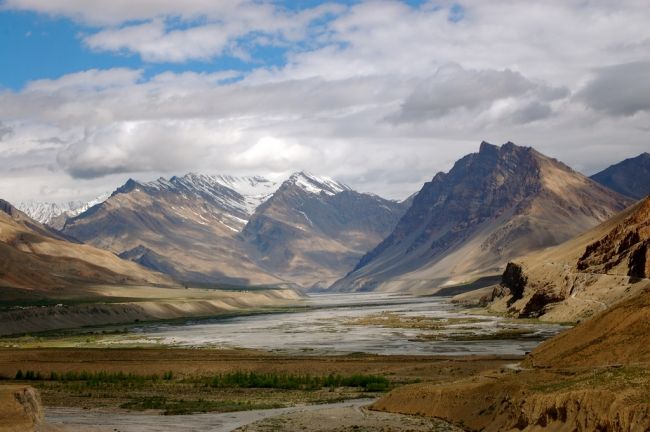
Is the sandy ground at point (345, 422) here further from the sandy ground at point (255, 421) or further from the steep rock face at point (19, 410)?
the steep rock face at point (19, 410)

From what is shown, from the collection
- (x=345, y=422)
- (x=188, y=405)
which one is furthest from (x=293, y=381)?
(x=345, y=422)

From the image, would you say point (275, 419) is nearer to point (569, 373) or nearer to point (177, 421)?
point (177, 421)

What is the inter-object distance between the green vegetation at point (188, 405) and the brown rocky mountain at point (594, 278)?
75.2 meters

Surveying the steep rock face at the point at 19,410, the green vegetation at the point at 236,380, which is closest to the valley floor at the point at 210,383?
the green vegetation at the point at 236,380

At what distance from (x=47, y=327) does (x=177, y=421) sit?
462 feet

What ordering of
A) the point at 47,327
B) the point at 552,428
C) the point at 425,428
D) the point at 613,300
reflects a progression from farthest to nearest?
the point at 47,327 → the point at 613,300 → the point at 425,428 → the point at 552,428

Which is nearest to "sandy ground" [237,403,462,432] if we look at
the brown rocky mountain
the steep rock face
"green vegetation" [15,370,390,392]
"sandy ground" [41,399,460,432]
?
"sandy ground" [41,399,460,432]

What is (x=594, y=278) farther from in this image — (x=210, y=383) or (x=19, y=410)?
(x=19, y=410)

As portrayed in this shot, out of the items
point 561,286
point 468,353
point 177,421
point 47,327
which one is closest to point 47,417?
point 177,421

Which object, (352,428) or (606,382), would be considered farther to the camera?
(352,428)

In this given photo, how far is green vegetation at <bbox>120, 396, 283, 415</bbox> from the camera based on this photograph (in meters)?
58.1

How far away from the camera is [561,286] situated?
15325 centimetres

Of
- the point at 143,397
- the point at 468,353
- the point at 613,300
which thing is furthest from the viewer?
the point at 613,300

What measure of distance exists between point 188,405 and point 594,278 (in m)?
98.1
